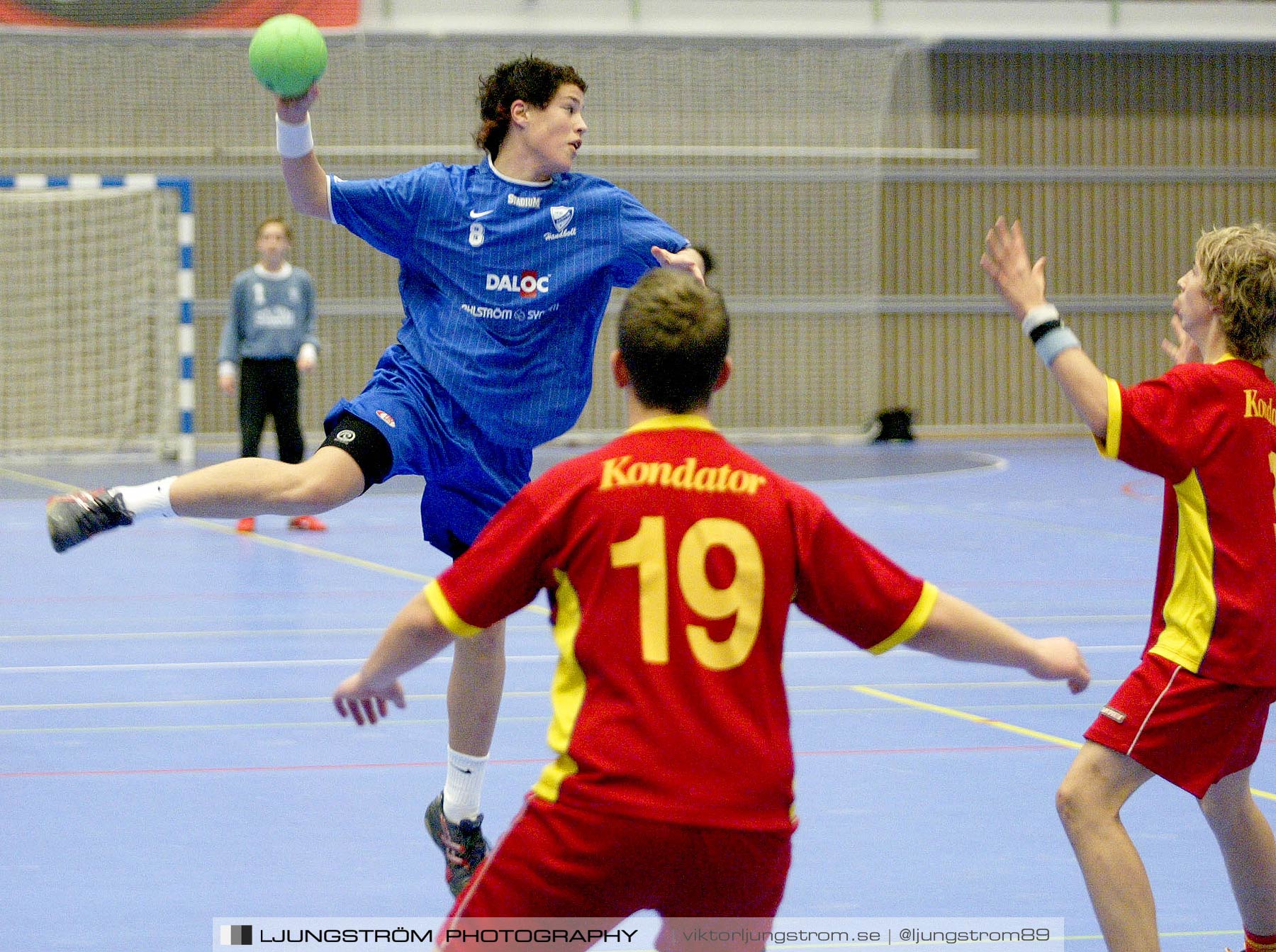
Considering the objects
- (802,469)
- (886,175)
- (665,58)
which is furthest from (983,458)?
(665,58)

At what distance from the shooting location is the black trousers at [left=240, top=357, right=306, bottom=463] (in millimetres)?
10961

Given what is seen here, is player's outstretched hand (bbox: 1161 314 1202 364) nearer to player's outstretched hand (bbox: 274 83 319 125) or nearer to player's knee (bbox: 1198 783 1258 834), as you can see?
player's knee (bbox: 1198 783 1258 834)

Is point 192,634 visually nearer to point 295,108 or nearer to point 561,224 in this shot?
point 295,108

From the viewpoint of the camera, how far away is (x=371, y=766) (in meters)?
4.95

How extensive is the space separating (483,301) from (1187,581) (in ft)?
6.12

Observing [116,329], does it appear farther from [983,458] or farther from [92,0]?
[983,458]

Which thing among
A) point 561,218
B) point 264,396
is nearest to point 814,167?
point 264,396

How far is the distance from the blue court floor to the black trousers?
3.33ft

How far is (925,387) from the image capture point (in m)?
20.3

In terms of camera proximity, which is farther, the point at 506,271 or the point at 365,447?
the point at 506,271

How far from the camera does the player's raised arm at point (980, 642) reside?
2328 mm

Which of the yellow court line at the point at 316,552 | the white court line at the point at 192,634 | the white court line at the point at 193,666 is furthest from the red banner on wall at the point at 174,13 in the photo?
the white court line at the point at 193,666

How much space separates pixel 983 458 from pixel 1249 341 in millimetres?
14141

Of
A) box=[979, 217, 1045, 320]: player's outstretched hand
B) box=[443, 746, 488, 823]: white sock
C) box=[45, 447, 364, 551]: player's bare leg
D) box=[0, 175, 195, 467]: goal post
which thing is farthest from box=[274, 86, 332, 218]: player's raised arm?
box=[0, 175, 195, 467]: goal post
